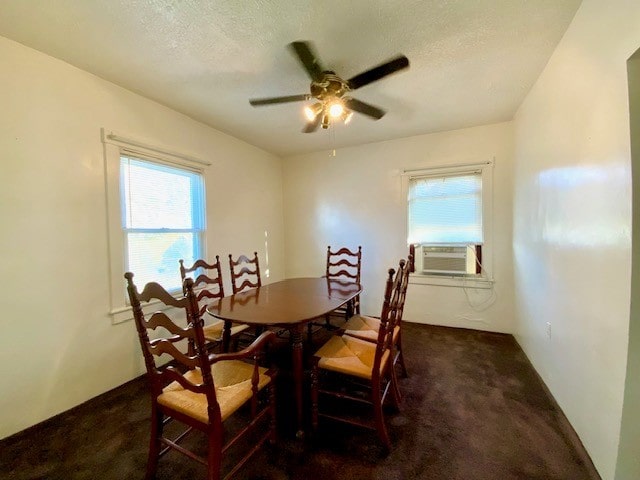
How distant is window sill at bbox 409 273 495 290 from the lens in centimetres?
316

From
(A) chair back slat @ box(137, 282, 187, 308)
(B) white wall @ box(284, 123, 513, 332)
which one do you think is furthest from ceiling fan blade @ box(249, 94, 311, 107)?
(B) white wall @ box(284, 123, 513, 332)

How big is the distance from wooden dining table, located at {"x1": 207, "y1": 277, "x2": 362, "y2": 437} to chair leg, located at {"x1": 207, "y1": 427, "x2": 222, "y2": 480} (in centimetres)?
53

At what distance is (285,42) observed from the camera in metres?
1.69

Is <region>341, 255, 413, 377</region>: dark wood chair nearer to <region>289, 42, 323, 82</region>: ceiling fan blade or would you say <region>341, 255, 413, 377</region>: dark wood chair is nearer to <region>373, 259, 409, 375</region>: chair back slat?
<region>373, 259, 409, 375</region>: chair back slat

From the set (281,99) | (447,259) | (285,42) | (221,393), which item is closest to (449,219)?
(447,259)

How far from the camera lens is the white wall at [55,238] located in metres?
1.65

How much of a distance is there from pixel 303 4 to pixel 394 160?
95.6 inches

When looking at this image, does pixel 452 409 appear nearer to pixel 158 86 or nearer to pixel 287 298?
pixel 287 298

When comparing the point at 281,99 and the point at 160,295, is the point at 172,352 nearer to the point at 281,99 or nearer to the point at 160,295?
the point at 160,295

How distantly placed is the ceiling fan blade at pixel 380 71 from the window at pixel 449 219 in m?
2.00

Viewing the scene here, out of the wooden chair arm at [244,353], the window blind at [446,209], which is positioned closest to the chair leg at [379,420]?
the wooden chair arm at [244,353]

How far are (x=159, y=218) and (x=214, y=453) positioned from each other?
83.0 inches

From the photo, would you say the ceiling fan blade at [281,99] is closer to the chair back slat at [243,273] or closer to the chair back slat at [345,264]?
the chair back slat at [243,273]

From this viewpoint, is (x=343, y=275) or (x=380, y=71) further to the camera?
(x=343, y=275)
